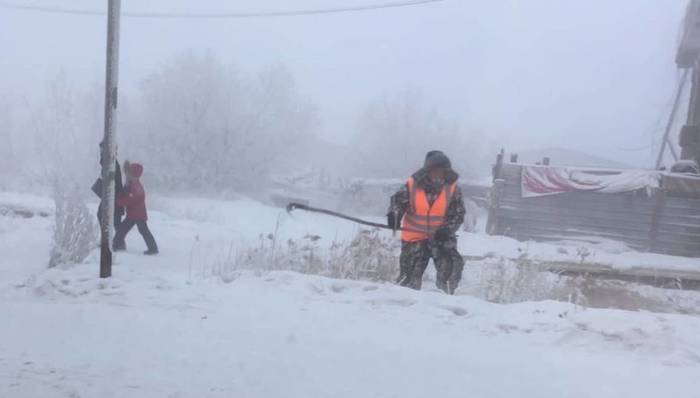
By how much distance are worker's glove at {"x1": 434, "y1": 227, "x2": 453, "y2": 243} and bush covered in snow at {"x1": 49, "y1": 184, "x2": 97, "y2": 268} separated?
3530 millimetres

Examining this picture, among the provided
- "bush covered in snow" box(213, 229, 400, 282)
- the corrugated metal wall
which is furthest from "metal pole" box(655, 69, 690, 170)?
"bush covered in snow" box(213, 229, 400, 282)

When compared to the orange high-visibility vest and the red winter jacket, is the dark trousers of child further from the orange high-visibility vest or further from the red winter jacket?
the orange high-visibility vest

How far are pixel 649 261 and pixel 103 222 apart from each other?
1118cm

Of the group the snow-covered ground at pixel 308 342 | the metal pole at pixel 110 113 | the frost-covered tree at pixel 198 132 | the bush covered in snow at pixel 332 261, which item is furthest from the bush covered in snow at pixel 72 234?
the frost-covered tree at pixel 198 132

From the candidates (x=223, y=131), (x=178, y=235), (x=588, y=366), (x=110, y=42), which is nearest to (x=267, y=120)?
(x=223, y=131)

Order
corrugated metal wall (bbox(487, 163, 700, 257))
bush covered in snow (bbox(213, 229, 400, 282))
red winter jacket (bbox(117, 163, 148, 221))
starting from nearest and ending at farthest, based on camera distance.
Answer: bush covered in snow (bbox(213, 229, 400, 282)), red winter jacket (bbox(117, 163, 148, 221)), corrugated metal wall (bbox(487, 163, 700, 257))

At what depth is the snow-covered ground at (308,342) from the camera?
317 cm

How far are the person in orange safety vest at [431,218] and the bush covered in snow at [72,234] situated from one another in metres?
3.26

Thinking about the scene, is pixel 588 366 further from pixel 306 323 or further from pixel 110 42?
pixel 110 42

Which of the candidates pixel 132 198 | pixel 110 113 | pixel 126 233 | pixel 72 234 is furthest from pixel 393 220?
pixel 126 233

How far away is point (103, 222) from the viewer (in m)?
5.28

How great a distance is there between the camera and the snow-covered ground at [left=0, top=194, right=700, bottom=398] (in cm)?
317

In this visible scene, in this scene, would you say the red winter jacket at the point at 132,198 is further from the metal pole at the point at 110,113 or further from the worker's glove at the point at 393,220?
the worker's glove at the point at 393,220

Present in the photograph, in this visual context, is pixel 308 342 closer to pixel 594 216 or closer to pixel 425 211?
pixel 425 211
